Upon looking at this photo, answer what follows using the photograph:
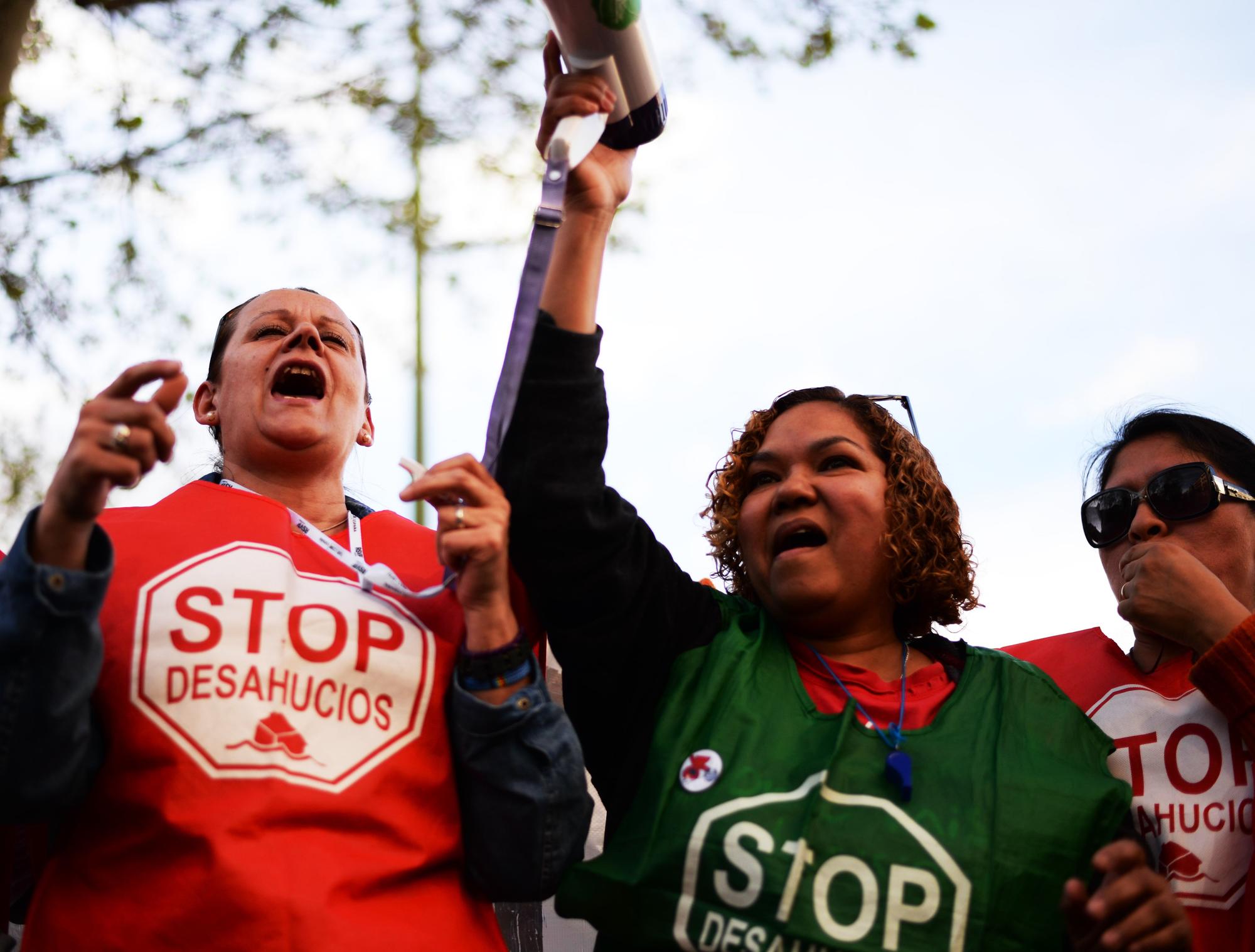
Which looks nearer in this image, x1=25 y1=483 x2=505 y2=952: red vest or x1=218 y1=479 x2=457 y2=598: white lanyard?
x1=25 y1=483 x2=505 y2=952: red vest

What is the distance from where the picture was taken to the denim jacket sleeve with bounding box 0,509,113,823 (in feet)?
5.71

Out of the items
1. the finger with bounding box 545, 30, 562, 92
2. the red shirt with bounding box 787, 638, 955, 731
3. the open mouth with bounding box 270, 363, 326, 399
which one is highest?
the finger with bounding box 545, 30, 562, 92

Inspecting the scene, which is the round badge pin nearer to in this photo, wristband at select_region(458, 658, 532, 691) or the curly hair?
wristband at select_region(458, 658, 532, 691)

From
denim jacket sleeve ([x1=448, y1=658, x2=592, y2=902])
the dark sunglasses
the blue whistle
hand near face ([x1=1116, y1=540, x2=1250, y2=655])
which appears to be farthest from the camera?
the dark sunglasses

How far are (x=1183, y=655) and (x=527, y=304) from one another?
1587 millimetres

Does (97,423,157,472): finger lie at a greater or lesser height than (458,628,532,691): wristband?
greater

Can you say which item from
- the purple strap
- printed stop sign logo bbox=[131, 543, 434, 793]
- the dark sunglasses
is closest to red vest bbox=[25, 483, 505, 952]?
printed stop sign logo bbox=[131, 543, 434, 793]

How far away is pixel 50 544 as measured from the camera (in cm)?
176

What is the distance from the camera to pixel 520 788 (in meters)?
2.03

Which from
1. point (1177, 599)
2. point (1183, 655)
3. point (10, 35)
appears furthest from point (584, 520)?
point (10, 35)

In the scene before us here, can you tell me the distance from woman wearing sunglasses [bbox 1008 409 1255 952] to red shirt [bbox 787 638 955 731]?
0.38 metres

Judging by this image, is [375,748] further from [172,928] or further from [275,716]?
[172,928]

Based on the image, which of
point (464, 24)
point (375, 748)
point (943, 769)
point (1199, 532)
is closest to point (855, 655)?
point (943, 769)

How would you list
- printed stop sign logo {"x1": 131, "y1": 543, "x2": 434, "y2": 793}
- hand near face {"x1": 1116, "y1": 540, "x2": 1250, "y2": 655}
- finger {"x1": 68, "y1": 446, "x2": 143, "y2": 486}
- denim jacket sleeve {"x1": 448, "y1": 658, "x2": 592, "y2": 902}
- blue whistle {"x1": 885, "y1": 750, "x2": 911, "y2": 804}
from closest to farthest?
finger {"x1": 68, "y1": 446, "x2": 143, "y2": 486} < printed stop sign logo {"x1": 131, "y1": 543, "x2": 434, "y2": 793} < denim jacket sleeve {"x1": 448, "y1": 658, "x2": 592, "y2": 902} < blue whistle {"x1": 885, "y1": 750, "x2": 911, "y2": 804} < hand near face {"x1": 1116, "y1": 540, "x2": 1250, "y2": 655}
